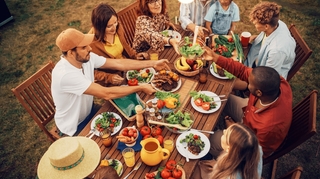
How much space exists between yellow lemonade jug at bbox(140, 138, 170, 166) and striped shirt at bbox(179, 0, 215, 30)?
263 cm

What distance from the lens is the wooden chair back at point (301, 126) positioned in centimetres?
310

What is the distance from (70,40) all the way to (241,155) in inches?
88.0

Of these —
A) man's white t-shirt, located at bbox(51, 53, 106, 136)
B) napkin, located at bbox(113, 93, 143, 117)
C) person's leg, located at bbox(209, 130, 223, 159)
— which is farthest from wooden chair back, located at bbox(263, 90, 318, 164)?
man's white t-shirt, located at bbox(51, 53, 106, 136)

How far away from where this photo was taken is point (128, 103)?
336cm

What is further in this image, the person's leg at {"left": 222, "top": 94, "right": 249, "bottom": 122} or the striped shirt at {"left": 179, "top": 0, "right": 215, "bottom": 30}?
the striped shirt at {"left": 179, "top": 0, "right": 215, "bottom": 30}

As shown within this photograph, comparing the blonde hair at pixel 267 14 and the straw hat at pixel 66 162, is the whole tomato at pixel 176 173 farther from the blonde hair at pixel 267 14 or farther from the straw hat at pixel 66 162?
the blonde hair at pixel 267 14

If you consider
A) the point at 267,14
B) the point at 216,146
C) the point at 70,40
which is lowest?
the point at 216,146

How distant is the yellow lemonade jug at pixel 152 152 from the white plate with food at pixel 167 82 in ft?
3.24

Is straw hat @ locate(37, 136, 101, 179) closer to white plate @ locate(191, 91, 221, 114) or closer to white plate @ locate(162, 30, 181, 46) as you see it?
white plate @ locate(191, 91, 221, 114)

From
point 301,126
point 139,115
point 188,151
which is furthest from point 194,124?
point 301,126

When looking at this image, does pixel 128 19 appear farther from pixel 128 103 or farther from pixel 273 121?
pixel 273 121

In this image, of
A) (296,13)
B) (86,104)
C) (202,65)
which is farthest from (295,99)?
(86,104)

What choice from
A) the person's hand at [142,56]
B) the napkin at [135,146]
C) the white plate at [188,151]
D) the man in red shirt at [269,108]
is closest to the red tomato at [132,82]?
the person's hand at [142,56]

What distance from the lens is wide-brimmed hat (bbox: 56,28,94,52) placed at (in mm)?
3048
